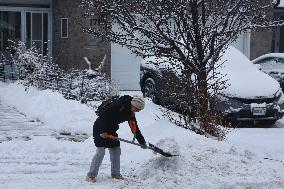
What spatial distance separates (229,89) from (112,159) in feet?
15.3

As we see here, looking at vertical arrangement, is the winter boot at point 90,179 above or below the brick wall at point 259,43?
below

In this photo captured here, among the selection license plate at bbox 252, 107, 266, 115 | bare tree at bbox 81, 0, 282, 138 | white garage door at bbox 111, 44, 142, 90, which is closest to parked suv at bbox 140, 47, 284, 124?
license plate at bbox 252, 107, 266, 115

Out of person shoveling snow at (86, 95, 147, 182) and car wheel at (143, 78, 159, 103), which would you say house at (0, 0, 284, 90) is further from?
person shoveling snow at (86, 95, 147, 182)

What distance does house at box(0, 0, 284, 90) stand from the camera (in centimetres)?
1872

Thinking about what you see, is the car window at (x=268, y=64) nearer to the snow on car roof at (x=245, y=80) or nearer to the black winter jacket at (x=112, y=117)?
the snow on car roof at (x=245, y=80)

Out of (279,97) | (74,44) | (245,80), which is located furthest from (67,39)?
(279,97)

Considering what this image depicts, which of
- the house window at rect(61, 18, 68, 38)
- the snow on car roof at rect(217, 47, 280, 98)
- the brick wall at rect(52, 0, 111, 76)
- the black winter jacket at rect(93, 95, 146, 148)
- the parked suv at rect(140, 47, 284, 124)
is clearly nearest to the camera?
the black winter jacket at rect(93, 95, 146, 148)

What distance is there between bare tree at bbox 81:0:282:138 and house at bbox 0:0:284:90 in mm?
8827

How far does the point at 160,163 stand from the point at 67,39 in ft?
40.7

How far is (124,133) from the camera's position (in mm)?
10086

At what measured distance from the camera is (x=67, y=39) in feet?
62.6

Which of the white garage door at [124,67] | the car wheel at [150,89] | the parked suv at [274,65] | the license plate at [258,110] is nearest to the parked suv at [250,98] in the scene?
the license plate at [258,110]

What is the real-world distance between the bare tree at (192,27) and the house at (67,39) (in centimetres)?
883

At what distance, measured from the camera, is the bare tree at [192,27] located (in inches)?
350
